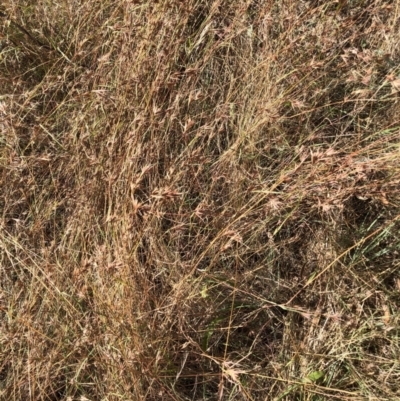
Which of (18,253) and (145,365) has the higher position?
(18,253)

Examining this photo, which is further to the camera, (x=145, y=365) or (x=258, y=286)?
(x=258, y=286)

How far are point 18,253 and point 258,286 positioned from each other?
2.55ft

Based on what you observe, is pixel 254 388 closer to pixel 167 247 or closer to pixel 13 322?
pixel 167 247

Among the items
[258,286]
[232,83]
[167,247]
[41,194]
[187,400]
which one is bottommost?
[187,400]

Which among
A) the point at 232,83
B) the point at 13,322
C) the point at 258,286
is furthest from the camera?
the point at 232,83

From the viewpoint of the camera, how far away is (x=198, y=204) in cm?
174


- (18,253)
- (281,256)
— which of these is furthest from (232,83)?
(18,253)

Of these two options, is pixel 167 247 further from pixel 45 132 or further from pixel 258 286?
pixel 45 132

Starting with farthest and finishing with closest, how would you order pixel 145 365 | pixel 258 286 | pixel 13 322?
pixel 258 286, pixel 13 322, pixel 145 365

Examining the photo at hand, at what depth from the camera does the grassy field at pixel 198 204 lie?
5.41 ft

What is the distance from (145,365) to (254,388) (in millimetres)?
360

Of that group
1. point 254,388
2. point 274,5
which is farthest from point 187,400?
point 274,5

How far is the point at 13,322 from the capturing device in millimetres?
1700

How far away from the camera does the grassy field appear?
1650mm
